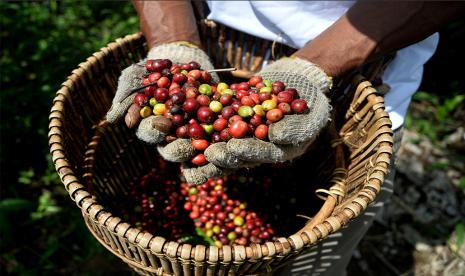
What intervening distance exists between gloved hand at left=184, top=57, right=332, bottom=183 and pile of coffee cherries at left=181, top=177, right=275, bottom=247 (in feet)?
2.53

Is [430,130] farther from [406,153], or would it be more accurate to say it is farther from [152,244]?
[152,244]

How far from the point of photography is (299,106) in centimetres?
157

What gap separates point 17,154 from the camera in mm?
2996

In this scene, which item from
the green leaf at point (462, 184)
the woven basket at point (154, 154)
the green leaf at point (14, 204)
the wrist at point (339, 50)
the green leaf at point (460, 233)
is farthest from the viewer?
the green leaf at point (462, 184)

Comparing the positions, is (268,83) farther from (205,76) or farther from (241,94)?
(205,76)

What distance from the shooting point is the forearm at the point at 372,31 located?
1.68 meters

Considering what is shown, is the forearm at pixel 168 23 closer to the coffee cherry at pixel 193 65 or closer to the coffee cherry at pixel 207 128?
the coffee cherry at pixel 193 65

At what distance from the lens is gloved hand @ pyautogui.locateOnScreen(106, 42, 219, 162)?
1.55 m

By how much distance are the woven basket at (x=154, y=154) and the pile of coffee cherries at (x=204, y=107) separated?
0.35 meters

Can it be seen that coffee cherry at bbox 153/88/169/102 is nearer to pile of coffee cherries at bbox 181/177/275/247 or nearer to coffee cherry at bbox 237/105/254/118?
coffee cherry at bbox 237/105/254/118

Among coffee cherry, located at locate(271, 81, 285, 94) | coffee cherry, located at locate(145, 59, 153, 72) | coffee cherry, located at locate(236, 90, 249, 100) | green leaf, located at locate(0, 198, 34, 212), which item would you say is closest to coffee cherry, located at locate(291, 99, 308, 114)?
coffee cherry, located at locate(271, 81, 285, 94)

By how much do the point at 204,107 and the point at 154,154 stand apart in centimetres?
105

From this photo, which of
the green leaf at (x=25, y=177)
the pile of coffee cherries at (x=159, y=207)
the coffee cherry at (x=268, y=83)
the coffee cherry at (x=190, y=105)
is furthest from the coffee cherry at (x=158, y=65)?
the green leaf at (x=25, y=177)

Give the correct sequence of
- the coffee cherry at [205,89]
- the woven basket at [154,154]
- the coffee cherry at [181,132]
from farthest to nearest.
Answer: the coffee cherry at [205,89], the coffee cherry at [181,132], the woven basket at [154,154]
